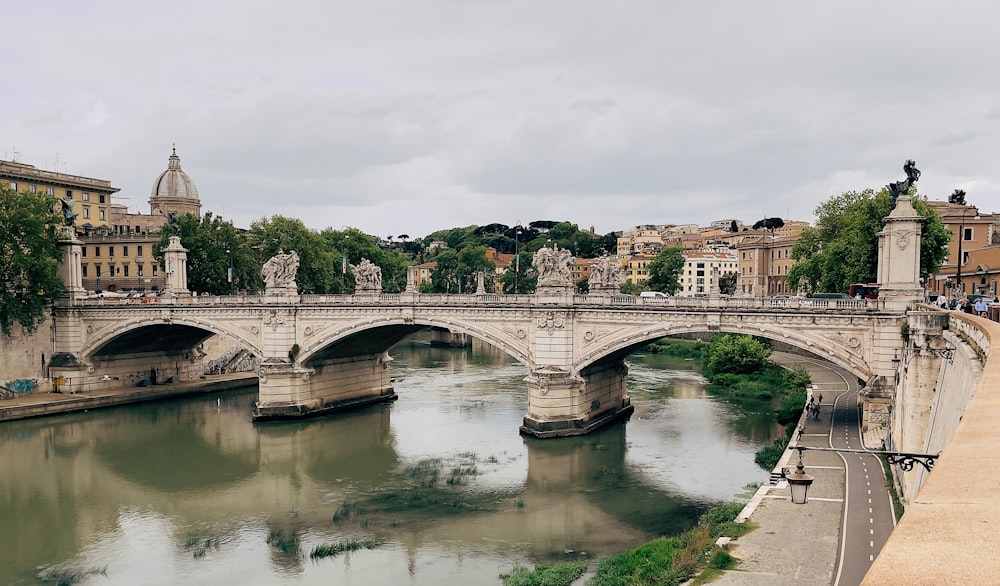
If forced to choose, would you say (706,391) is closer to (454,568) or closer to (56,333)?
(454,568)

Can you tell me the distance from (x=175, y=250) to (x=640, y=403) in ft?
88.8

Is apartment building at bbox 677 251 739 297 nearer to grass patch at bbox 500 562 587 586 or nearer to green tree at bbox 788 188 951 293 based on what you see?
green tree at bbox 788 188 951 293

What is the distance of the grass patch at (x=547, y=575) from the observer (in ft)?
57.7

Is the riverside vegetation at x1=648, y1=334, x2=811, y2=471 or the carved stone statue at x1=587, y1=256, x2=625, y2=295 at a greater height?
the carved stone statue at x1=587, y1=256, x2=625, y2=295

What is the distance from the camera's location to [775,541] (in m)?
16.2

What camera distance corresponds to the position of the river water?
19844 millimetres

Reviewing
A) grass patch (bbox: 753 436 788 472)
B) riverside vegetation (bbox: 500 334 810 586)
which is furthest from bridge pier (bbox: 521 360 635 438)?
riverside vegetation (bbox: 500 334 810 586)

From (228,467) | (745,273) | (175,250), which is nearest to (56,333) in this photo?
(175,250)

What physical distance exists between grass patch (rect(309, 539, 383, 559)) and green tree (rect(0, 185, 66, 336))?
1087 inches

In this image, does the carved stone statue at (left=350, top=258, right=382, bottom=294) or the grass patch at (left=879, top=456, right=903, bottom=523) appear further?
the carved stone statue at (left=350, top=258, right=382, bottom=294)

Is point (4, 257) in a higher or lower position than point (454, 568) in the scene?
higher

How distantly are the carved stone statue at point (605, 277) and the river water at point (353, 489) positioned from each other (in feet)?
20.6

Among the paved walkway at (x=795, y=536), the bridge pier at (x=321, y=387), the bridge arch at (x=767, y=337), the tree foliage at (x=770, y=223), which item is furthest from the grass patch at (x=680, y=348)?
Answer: the tree foliage at (x=770, y=223)

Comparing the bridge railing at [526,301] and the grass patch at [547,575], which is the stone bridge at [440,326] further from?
the grass patch at [547,575]
